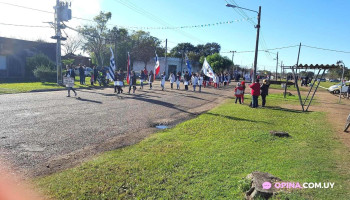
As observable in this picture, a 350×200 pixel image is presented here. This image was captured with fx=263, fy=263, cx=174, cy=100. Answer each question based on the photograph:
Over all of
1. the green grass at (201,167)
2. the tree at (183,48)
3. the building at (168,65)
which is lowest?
the green grass at (201,167)

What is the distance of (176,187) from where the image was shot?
166 inches

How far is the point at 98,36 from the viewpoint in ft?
159

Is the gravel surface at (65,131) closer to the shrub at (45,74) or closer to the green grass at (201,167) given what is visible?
the green grass at (201,167)

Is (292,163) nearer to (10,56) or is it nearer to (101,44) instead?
(10,56)

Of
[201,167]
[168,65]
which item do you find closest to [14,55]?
[168,65]

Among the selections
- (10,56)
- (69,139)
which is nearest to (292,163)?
(69,139)

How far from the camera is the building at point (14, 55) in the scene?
94.3ft

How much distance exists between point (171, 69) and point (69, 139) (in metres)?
49.0

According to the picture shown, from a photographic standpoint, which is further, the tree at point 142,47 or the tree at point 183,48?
the tree at point 183,48

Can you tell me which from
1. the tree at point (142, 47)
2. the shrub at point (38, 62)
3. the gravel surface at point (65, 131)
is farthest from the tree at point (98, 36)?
the gravel surface at point (65, 131)

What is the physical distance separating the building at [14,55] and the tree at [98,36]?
12.4m

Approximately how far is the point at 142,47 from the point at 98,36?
913 centimetres

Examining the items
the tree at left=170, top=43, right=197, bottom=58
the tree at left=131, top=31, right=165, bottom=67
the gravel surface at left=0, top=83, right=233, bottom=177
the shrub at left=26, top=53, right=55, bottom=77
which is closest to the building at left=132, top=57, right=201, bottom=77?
the tree at left=131, top=31, right=165, bottom=67

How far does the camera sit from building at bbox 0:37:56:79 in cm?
2875
